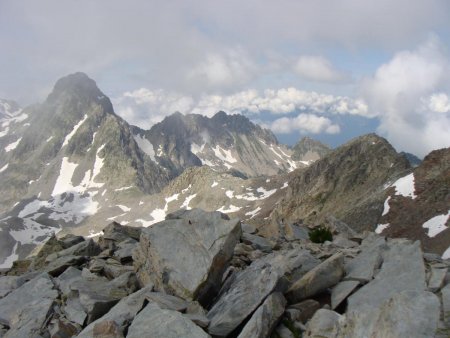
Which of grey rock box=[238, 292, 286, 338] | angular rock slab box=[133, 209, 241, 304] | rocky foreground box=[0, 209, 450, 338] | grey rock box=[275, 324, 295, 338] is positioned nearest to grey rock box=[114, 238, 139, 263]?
rocky foreground box=[0, 209, 450, 338]

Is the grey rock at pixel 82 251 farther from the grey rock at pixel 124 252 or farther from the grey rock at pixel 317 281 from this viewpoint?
the grey rock at pixel 317 281

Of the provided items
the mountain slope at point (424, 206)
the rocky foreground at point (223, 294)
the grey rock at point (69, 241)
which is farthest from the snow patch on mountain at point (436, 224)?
the grey rock at point (69, 241)

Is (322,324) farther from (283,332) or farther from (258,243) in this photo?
(258,243)

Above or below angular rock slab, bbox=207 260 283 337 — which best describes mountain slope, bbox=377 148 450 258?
above

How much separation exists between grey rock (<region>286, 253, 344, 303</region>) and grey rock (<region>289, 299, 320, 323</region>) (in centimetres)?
56

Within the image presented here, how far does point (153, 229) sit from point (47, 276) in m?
7.29

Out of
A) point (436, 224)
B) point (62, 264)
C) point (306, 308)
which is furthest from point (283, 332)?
point (436, 224)

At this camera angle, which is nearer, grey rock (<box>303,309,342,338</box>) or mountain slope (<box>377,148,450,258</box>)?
grey rock (<box>303,309,342,338</box>)

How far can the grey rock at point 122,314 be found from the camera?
15.0 meters

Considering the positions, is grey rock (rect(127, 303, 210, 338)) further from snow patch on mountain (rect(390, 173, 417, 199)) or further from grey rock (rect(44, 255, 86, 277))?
snow patch on mountain (rect(390, 173, 417, 199))

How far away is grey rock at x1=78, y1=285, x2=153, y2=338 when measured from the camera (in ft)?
49.1

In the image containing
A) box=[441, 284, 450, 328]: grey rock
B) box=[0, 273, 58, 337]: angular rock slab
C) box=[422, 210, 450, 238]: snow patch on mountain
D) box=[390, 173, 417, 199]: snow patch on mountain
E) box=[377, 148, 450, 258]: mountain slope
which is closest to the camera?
box=[441, 284, 450, 328]: grey rock

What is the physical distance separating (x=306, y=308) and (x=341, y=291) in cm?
160

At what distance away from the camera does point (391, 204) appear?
299ft
